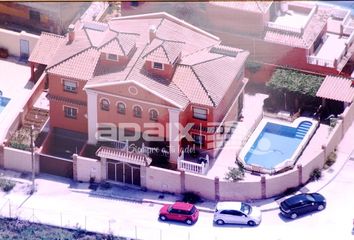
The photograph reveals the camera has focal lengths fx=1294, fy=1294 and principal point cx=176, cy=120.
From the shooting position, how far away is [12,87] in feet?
380

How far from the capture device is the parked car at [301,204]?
101938 millimetres

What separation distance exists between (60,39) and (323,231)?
30.6m

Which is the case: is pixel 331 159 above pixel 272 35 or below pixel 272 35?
below

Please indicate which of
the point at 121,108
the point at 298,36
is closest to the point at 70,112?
the point at 121,108

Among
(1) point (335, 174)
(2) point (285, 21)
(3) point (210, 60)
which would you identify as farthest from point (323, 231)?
(2) point (285, 21)

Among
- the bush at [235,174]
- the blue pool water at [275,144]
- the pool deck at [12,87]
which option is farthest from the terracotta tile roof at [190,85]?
the pool deck at [12,87]

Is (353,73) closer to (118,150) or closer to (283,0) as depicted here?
(283,0)

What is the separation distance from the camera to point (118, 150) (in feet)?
345

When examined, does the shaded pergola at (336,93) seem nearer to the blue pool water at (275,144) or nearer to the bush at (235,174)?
the blue pool water at (275,144)

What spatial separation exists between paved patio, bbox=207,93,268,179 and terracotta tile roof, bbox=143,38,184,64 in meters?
9.23

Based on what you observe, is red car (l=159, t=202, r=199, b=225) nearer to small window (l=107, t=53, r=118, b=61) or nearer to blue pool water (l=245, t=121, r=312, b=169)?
blue pool water (l=245, t=121, r=312, b=169)

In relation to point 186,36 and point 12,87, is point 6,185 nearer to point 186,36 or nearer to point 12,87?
point 12,87

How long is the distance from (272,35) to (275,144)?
38.3 feet

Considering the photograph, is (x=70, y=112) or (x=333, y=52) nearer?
(x=70, y=112)
